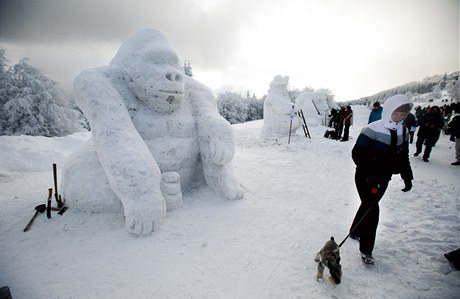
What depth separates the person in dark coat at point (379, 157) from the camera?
6.98 feet

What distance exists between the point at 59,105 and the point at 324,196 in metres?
17.8

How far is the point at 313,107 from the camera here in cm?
1498

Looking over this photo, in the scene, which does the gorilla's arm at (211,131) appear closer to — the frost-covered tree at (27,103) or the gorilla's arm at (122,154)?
the gorilla's arm at (122,154)

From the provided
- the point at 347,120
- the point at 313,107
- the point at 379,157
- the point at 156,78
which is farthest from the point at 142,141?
the point at 313,107

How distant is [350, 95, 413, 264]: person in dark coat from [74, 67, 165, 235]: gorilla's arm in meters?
2.13

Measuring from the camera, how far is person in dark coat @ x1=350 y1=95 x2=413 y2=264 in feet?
6.98

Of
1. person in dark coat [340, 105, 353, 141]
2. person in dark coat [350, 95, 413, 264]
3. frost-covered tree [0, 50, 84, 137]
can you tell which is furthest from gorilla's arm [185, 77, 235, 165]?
frost-covered tree [0, 50, 84, 137]

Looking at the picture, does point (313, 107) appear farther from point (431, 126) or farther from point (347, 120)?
point (431, 126)

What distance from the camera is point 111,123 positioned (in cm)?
262

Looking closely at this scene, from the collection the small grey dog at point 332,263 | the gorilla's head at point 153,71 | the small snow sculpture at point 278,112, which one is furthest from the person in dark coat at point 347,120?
the small grey dog at point 332,263

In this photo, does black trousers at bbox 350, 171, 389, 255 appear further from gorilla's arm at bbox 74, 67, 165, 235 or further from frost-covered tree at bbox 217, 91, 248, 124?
frost-covered tree at bbox 217, 91, 248, 124

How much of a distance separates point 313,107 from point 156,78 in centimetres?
1381

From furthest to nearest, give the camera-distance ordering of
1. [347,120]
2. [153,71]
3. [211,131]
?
[347,120] < [211,131] < [153,71]

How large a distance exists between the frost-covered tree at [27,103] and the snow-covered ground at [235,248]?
38.0ft
